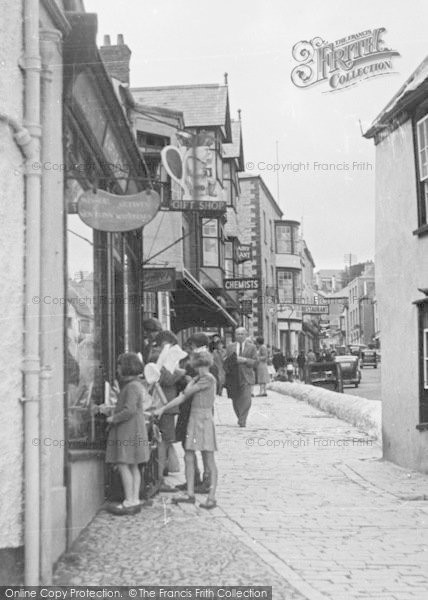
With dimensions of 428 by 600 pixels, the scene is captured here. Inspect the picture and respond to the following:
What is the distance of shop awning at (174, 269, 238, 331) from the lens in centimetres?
1912

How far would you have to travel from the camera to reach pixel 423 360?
10.8 m

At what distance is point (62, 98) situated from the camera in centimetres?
616

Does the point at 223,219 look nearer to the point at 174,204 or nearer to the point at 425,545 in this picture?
the point at 174,204

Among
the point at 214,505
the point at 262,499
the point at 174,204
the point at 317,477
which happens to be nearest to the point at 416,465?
the point at 317,477

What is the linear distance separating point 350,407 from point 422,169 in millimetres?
7174

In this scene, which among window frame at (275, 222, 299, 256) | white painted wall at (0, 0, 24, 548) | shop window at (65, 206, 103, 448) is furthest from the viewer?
window frame at (275, 222, 299, 256)

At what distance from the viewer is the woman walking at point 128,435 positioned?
24.1ft

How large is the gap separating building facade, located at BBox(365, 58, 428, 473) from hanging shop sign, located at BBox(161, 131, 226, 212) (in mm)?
2756

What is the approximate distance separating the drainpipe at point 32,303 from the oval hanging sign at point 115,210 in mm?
1343

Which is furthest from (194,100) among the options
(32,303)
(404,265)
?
(32,303)

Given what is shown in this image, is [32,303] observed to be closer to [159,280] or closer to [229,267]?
[159,280]

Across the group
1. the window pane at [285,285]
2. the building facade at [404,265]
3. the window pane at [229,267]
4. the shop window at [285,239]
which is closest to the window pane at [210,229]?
the window pane at [229,267]

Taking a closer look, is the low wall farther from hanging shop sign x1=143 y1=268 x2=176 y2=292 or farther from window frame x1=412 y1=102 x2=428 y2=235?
window frame x1=412 y1=102 x2=428 y2=235

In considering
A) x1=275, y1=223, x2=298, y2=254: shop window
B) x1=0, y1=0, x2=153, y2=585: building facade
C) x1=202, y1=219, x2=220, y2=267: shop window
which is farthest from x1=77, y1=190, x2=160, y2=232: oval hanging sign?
x1=275, y1=223, x2=298, y2=254: shop window
